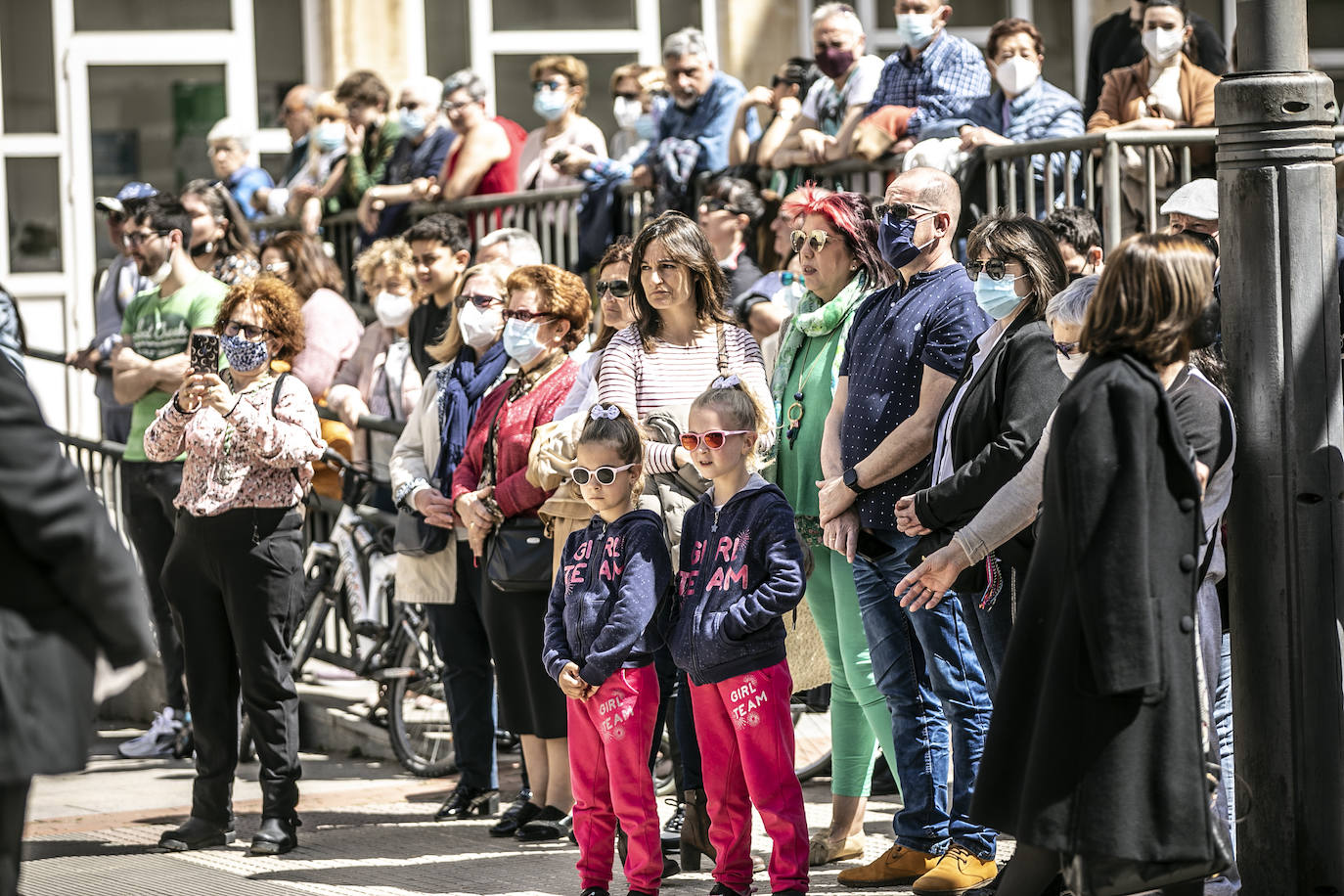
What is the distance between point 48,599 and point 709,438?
2.39m

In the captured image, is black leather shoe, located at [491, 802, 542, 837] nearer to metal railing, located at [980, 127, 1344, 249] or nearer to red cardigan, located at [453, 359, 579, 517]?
red cardigan, located at [453, 359, 579, 517]

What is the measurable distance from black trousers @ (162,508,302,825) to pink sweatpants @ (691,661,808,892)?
204cm

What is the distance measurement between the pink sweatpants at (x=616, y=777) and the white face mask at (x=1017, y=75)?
4.41 metres

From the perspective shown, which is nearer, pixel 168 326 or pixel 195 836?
pixel 195 836

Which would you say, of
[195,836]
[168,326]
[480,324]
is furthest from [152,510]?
[480,324]

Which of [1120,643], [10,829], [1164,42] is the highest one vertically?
[1164,42]

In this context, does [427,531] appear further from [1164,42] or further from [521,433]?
[1164,42]

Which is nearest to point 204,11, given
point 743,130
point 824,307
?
point 743,130

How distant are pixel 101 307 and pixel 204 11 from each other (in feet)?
19.2

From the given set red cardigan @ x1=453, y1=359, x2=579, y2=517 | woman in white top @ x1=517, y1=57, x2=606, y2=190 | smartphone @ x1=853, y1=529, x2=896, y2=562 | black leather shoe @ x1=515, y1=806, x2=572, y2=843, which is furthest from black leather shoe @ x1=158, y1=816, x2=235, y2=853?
woman in white top @ x1=517, y1=57, x2=606, y2=190

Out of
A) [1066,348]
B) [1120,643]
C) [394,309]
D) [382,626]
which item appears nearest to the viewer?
[1120,643]

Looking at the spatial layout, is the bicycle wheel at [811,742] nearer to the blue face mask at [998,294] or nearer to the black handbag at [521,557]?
the black handbag at [521,557]

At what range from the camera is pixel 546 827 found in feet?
23.5

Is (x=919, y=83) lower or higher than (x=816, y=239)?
higher
